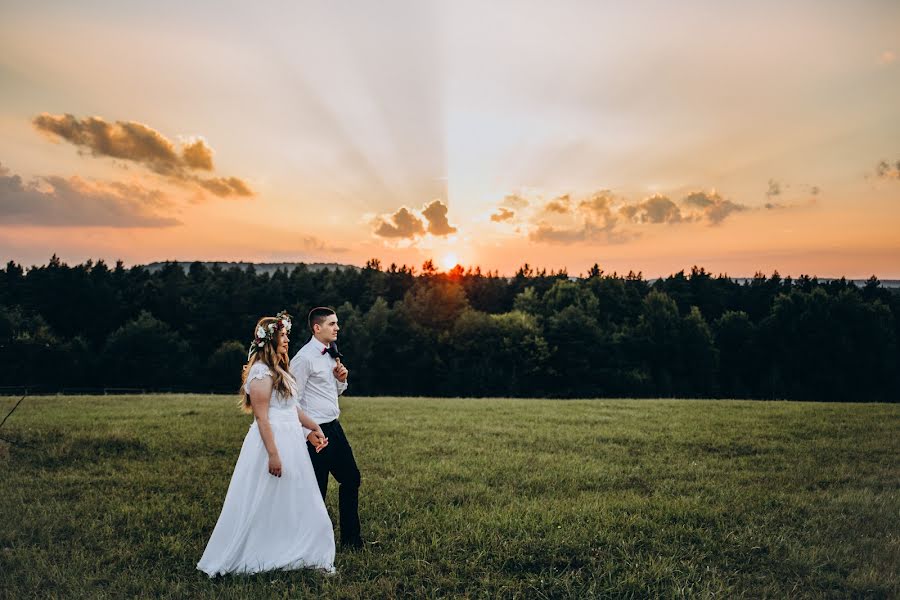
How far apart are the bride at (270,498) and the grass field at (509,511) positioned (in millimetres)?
223

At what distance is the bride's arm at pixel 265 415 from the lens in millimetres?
6488

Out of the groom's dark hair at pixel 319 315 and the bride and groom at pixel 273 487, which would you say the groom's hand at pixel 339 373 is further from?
the groom's dark hair at pixel 319 315

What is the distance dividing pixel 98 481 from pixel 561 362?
193 ft

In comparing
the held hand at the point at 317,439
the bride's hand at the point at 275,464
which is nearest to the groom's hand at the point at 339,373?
the held hand at the point at 317,439

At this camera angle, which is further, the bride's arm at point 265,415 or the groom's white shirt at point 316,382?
the groom's white shirt at point 316,382

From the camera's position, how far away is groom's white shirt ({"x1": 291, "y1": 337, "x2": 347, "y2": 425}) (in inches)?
279

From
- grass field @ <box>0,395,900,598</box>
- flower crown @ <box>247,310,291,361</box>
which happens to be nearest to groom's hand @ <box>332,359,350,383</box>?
flower crown @ <box>247,310,291,361</box>

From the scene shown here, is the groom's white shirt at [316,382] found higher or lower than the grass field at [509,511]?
higher

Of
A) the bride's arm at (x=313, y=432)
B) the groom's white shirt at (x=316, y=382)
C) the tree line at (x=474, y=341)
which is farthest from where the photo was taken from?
the tree line at (x=474, y=341)

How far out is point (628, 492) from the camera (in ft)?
33.8

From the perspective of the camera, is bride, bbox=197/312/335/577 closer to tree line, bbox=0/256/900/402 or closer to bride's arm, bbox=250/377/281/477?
bride's arm, bbox=250/377/281/477

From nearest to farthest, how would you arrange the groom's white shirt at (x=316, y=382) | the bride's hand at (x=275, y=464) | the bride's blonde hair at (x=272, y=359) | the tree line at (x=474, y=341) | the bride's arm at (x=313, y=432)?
the bride's hand at (x=275, y=464)
the bride's blonde hair at (x=272, y=359)
the bride's arm at (x=313, y=432)
the groom's white shirt at (x=316, y=382)
the tree line at (x=474, y=341)

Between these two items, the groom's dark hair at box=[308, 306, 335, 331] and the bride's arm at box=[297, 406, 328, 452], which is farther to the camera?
the groom's dark hair at box=[308, 306, 335, 331]

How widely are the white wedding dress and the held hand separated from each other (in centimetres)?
20
